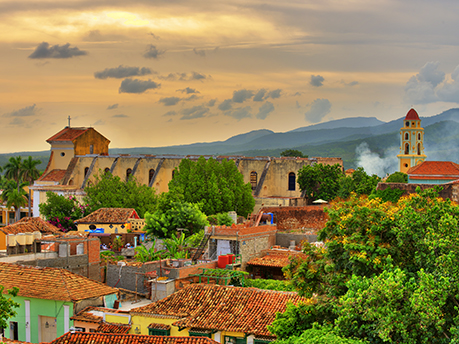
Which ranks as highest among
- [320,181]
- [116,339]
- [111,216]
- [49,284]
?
[320,181]

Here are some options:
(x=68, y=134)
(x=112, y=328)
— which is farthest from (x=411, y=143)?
(x=112, y=328)

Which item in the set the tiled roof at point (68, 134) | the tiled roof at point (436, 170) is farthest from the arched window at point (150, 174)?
the tiled roof at point (436, 170)

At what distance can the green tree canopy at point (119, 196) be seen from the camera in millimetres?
54281

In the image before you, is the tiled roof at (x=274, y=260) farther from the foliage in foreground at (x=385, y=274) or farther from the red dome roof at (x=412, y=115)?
the red dome roof at (x=412, y=115)

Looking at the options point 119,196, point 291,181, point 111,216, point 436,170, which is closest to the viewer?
point 111,216

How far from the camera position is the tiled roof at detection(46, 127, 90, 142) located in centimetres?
7012

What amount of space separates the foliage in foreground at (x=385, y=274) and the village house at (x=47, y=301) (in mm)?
7509

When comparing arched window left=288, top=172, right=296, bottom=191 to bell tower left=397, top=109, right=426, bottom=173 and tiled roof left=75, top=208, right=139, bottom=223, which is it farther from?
bell tower left=397, top=109, right=426, bottom=173

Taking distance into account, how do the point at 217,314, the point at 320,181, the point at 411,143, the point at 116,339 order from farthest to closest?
1. the point at 411,143
2. the point at 320,181
3. the point at 217,314
4. the point at 116,339

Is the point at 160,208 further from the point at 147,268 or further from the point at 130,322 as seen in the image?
the point at 130,322

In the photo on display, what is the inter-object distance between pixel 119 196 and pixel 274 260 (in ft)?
83.2

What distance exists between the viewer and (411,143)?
9862 cm

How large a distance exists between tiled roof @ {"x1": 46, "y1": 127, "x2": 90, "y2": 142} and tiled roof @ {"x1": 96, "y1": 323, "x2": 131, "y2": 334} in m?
52.1

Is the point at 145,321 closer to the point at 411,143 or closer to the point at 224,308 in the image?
the point at 224,308
